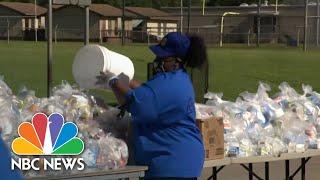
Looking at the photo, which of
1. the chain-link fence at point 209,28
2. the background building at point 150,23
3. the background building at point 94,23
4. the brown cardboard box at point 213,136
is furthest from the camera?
the background building at point 94,23

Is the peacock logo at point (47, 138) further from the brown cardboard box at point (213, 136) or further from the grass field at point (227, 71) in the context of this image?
the grass field at point (227, 71)

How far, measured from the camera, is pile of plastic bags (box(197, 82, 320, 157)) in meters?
6.69

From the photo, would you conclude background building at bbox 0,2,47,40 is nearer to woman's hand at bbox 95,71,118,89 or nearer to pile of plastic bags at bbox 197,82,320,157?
pile of plastic bags at bbox 197,82,320,157

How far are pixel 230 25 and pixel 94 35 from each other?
1292 cm

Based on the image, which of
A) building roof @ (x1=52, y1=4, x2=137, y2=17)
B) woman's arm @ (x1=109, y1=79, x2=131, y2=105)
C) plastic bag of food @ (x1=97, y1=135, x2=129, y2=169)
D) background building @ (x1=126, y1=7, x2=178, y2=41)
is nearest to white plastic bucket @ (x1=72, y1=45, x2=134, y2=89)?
woman's arm @ (x1=109, y1=79, x2=131, y2=105)

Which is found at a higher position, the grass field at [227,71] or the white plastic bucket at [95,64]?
the white plastic bucket at [95,64]

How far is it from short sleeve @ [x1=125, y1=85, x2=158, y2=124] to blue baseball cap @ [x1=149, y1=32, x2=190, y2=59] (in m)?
0.23

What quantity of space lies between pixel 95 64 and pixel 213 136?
1.43 meters

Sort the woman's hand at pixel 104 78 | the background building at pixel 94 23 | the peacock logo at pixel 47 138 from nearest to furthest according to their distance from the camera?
1. the peacock logo at pixel 47 138
2. the woman's hand at pixel 104 78
3. the background building at pixel 94 23

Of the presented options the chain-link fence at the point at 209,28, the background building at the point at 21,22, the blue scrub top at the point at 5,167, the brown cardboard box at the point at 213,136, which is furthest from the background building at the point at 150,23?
the blue scrub top at the point at 5,167

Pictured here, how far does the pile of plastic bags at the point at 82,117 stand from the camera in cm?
443

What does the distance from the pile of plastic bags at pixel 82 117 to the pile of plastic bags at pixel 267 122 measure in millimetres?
1248

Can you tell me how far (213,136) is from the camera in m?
6.20

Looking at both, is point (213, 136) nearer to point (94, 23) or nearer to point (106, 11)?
point (94, 23)
